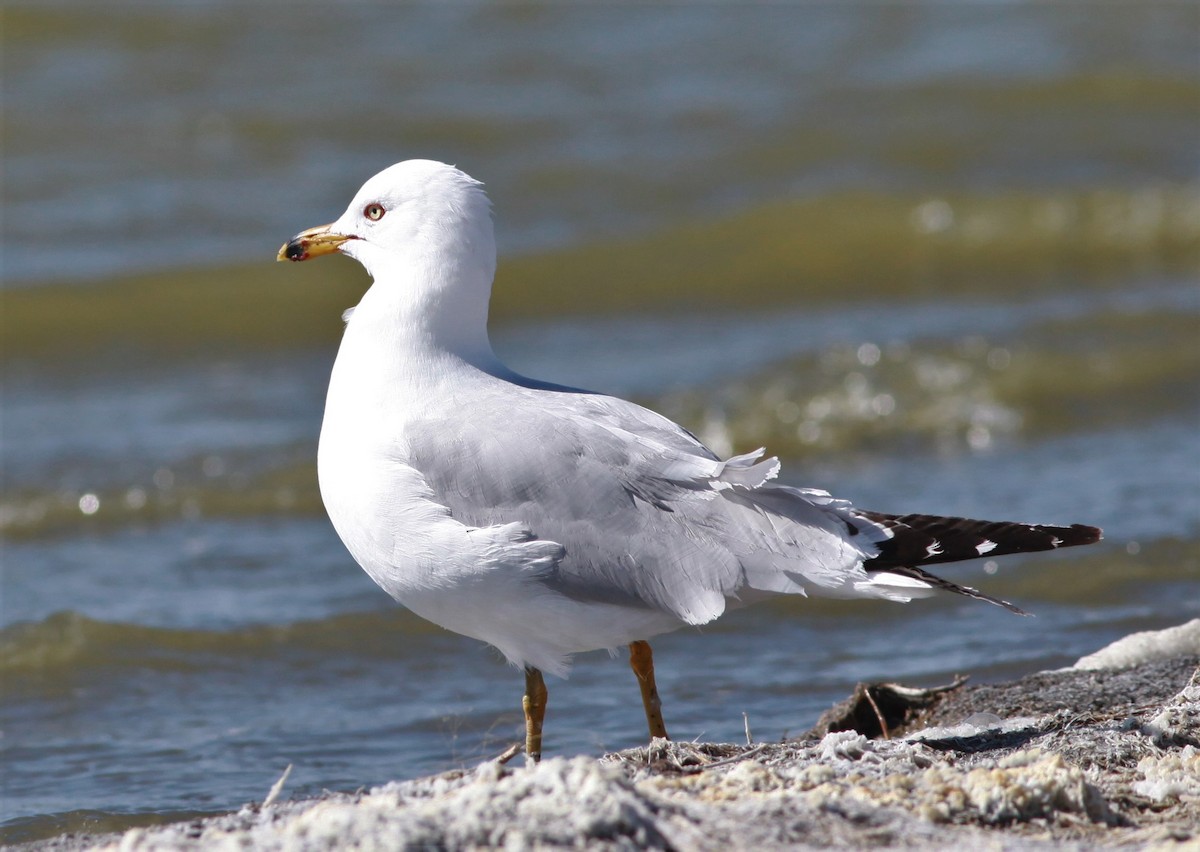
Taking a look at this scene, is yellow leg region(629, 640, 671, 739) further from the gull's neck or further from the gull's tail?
the gull's neck

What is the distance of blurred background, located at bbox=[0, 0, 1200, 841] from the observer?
5.75 metres

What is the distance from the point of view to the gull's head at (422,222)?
14.7 ft

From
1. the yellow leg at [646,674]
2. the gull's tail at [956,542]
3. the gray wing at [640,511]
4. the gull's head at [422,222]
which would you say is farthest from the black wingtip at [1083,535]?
the gull's head at [422,222]

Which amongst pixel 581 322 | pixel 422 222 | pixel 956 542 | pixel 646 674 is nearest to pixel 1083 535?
pixel 956 542

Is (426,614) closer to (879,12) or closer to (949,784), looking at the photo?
(949,784)

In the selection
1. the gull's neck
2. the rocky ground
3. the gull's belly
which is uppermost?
the gull's neck

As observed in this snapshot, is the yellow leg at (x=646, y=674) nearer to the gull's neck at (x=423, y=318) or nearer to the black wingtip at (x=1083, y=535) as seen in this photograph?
the gull's neck at (x=423, y=318)

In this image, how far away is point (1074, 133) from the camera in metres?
14.7

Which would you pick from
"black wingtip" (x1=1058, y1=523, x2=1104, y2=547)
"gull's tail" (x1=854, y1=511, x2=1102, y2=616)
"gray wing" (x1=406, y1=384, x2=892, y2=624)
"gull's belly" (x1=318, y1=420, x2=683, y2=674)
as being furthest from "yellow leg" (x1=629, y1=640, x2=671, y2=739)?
"black wingtip" (x1=1058, y1=523, x2=1104, y2=547)

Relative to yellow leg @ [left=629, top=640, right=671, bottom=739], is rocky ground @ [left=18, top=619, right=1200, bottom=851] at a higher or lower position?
lower

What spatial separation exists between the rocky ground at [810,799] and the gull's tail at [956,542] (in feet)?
1.43

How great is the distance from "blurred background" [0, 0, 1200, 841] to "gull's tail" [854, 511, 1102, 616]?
140 cm

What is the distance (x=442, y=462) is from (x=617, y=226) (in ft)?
29.9

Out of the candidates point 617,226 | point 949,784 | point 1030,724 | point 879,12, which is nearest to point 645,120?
point 617,226
